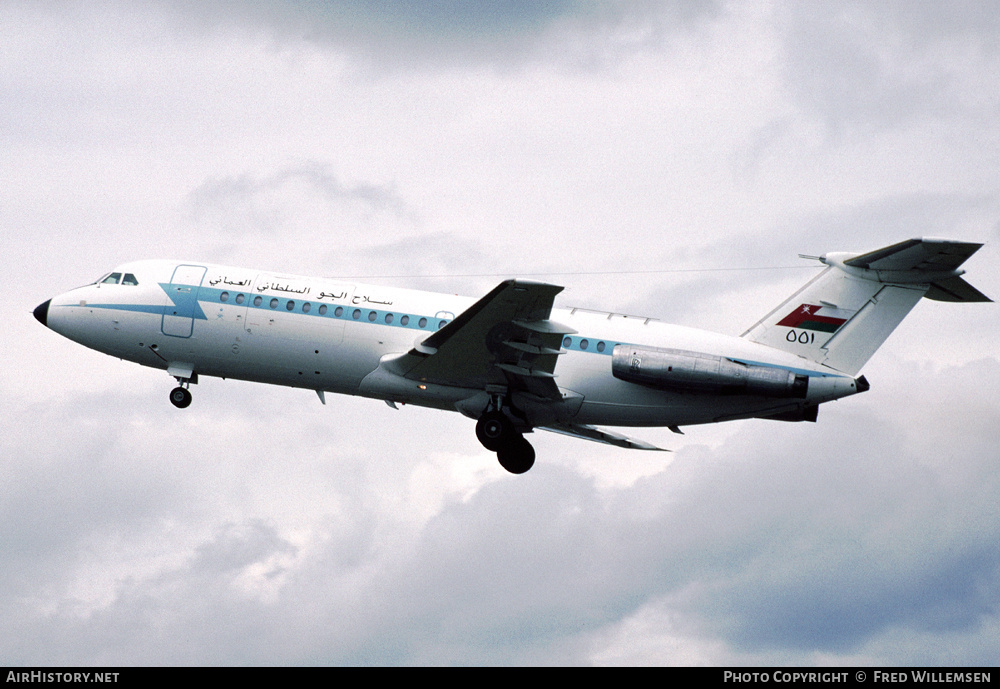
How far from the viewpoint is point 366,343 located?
30.4 meters

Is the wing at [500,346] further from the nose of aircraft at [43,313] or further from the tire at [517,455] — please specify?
the nose of aircraft at [43,313]

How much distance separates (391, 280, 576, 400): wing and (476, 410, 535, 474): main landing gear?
98 centimetres

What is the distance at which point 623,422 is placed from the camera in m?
31.1

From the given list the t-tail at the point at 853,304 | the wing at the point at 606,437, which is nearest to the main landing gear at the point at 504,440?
the wing at the point at 606,437

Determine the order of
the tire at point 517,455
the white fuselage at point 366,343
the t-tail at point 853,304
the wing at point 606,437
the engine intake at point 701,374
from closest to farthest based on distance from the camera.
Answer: the engine intake at point 701,374
the t-tail at point 853,304
the white fuselage at point 366,343
the tire at point 517,455
the wing at point 606,437

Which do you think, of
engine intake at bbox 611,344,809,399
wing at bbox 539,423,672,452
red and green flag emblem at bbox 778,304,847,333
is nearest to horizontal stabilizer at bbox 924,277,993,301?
red and green flag emblem at bbox 778,304,847,333

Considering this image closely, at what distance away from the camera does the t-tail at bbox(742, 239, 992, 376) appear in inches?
1176

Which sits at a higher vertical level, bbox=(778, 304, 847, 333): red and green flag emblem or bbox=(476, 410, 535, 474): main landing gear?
bbox=(778, 304, 847, 333): red and green flag emblem

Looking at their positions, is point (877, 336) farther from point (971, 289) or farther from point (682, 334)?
point (682, 334)

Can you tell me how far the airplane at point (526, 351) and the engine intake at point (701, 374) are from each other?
0.04 m

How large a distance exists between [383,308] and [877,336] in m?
12.8

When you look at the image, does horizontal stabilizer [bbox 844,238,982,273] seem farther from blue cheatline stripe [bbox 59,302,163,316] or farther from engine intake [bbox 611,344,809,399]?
blue cheatline stripe [bbox 59,302,163,316]

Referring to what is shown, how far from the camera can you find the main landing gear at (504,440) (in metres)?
31.0

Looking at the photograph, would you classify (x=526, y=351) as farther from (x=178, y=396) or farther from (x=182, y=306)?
(x=178, y=396)
